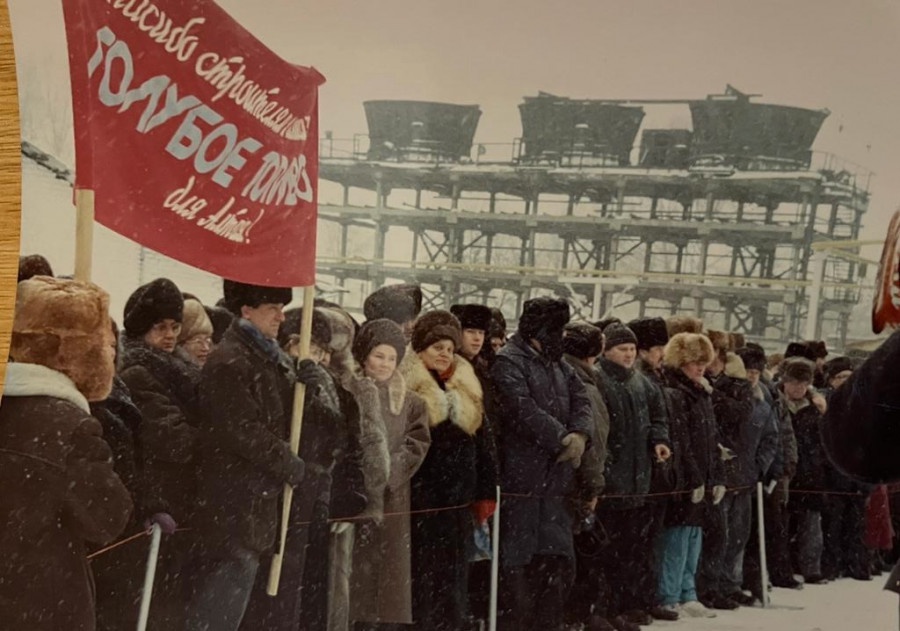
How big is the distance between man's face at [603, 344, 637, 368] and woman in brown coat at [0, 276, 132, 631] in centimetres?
181

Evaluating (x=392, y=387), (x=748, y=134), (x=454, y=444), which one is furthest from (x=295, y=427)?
(x=748, y=134)

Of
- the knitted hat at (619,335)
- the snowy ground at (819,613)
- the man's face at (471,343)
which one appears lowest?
the snowy ground at (819,613)

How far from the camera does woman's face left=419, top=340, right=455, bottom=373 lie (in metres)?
4.22

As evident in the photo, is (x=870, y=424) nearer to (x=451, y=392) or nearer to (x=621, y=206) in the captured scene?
(x=621, y=206)

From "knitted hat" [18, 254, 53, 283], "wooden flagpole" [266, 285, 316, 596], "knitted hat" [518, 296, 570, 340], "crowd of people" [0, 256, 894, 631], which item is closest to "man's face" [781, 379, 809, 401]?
"crowd of people" [0, 256, 894, 631]

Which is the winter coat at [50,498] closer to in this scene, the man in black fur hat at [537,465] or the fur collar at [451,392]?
the fur collar at [451,392]

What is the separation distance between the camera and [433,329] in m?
4.20

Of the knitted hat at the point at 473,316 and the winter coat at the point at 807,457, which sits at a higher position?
the knitted hat at the point at 473,316

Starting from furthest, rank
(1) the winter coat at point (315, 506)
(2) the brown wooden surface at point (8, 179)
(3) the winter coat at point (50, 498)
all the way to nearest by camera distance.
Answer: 1. (1) the winter coat at point (315, 506)
2. (2) the brown wooden surface at point (8, 179)
3. (3) the winter coat at point (50, 498)

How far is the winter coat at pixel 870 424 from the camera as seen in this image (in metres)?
2.46

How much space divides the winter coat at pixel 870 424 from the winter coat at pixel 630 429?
200cm

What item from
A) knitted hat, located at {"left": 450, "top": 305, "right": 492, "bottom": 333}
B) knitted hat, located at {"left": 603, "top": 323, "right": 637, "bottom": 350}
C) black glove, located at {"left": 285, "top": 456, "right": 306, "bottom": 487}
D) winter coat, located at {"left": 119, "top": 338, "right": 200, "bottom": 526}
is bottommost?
black glove, located at {"left": 285, "top": 456, "right": 306, "bottom": 487}

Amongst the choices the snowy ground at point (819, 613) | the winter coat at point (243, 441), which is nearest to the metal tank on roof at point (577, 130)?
the winter coat at point (243, 441)

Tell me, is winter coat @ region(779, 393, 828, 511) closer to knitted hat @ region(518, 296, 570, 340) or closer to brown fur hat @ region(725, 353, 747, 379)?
brown fur hat @ region(725, 353, 747, 379)
